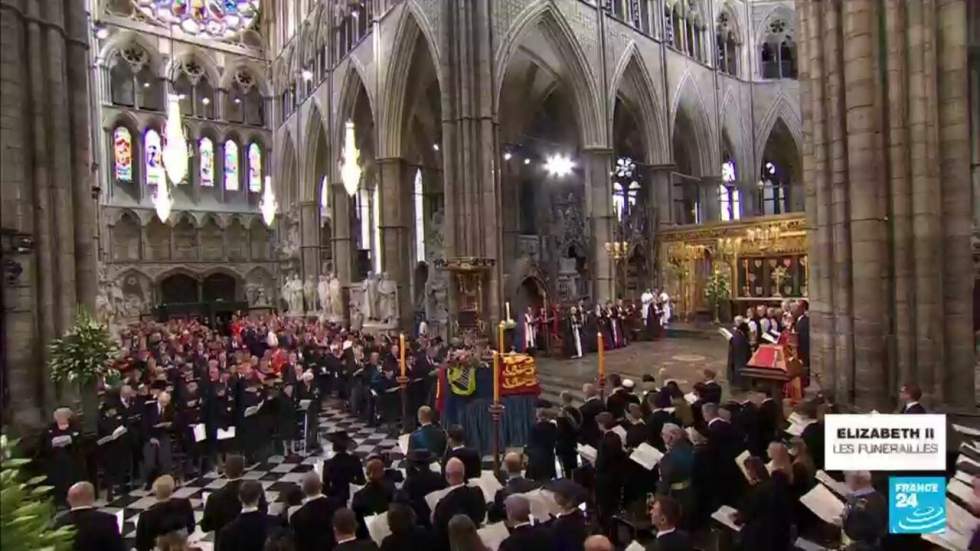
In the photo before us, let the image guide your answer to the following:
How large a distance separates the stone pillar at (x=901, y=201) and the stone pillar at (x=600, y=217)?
1341 centimetres

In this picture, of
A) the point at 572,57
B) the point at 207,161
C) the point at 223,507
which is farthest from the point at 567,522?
the point at 207,161

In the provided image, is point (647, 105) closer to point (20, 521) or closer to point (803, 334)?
point (803, 334)

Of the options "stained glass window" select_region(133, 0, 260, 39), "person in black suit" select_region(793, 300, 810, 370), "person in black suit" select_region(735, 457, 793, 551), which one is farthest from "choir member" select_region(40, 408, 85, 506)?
"stained glass window" select_region(133, 0, 260, 39)

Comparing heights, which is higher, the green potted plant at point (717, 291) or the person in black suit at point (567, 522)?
the green potted plant at point (717, 291)

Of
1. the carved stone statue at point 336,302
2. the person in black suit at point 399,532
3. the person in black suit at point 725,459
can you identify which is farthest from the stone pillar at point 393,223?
the person in black suit at point 399,532

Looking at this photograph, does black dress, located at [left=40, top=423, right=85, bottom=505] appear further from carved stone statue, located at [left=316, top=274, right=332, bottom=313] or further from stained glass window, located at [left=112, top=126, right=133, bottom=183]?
stained glass window, located at [left=112, top=126, right=133, bottom=183]

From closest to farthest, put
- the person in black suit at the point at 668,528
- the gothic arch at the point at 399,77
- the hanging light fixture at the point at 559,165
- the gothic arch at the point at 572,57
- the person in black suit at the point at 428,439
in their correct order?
the person in black suit at the point at 668,528
the person in black suit at the point at 428,439
the gothic arch at the point at 572,57
the gothic arch at the point at 399,77
the hanging light fixture at the point at 559,165

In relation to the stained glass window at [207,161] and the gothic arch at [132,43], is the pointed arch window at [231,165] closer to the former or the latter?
the stained glass window at [207,161]

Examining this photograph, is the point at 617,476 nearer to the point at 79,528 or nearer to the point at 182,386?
the point at 79,528

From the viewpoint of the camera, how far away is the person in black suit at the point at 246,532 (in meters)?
4.36

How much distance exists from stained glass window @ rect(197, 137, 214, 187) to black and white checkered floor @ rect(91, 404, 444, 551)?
982 inches

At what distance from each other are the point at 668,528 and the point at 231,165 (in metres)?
34.6

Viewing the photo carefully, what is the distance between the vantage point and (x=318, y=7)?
29.1 metres

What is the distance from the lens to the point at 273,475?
902cm
